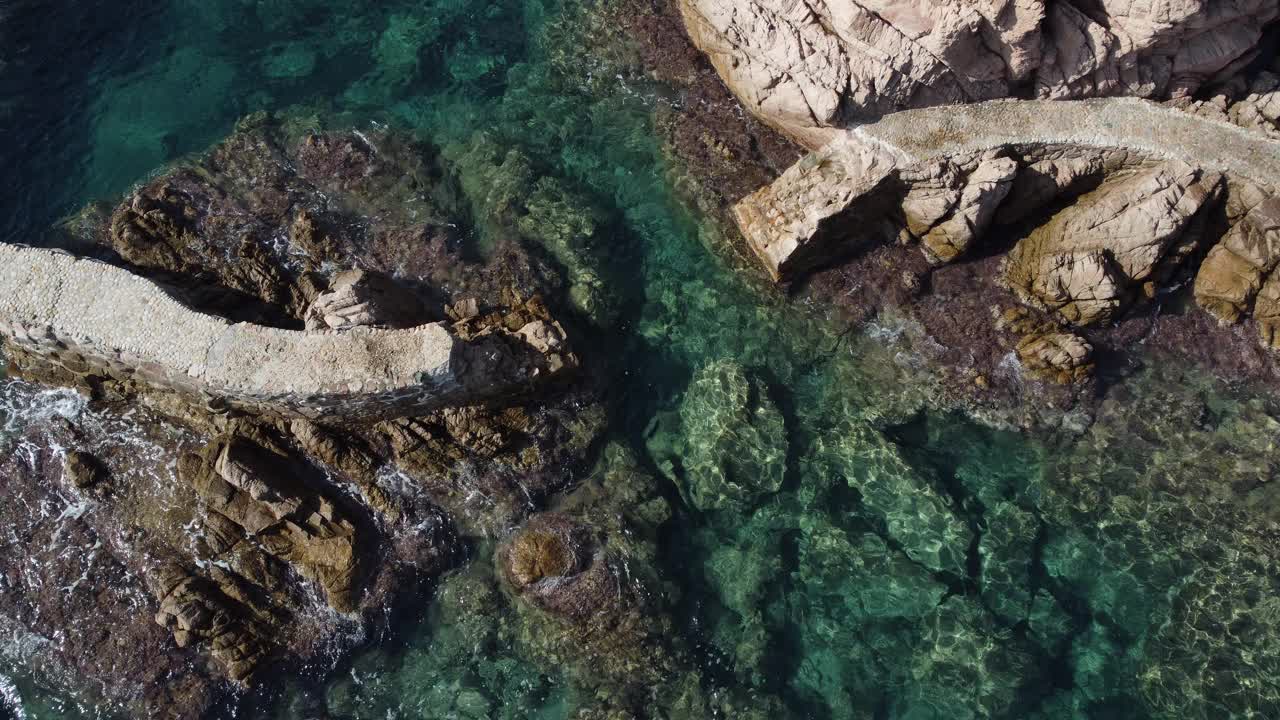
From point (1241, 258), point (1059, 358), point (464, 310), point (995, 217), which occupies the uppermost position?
point (1241, 258)

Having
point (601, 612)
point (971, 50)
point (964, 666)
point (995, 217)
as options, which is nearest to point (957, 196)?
point (995, 217)

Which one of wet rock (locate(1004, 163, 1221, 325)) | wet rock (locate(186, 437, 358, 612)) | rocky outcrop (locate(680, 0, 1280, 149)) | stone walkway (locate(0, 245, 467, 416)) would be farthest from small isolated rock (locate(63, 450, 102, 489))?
wet rock (locate(1004, 163, 1221, 325))

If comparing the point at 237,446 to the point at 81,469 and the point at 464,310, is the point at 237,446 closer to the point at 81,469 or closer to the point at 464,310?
the point at 81,469

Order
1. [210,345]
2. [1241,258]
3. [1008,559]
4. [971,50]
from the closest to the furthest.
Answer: [210,345] → [1008,559] → [971,50] → [1241,258]

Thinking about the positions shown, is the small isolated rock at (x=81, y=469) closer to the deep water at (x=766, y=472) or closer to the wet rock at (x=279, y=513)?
the deep water at (x=766, y=472)

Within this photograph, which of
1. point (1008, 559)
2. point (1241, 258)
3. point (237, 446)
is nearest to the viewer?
point (237, 446)

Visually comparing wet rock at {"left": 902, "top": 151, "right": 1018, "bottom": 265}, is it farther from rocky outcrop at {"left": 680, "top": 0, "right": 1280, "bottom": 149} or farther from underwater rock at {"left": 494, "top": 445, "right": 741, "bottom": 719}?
underwater rock at {"left": 494, "top": 445, "right": 741, "bottom": 719}
